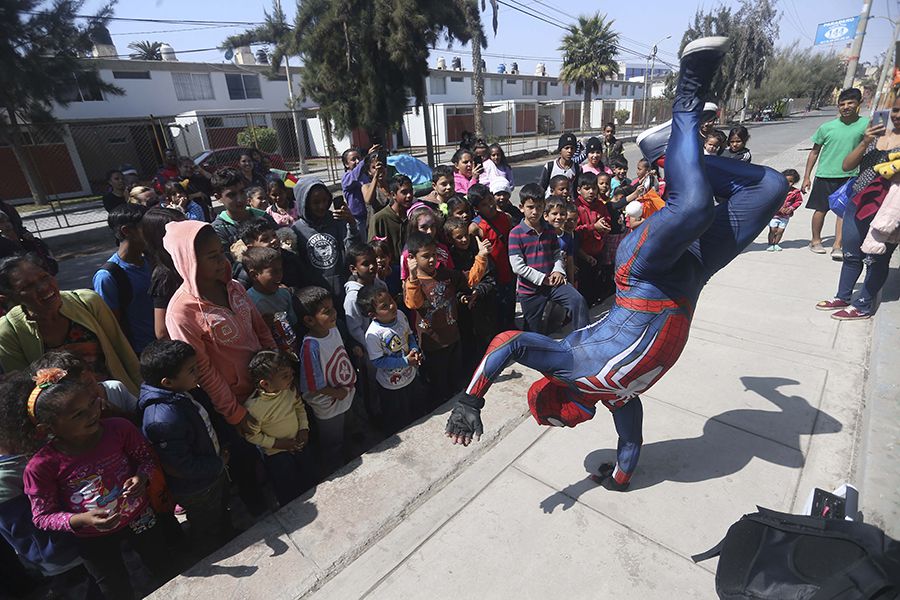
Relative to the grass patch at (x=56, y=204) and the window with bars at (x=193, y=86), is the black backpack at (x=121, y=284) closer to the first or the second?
the grass patch at (x=56, y=204)

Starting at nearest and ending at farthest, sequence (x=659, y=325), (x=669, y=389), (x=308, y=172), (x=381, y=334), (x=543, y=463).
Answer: (x=659, y=325) → (x=543, y=463) → (x=381, y=334) → (x=669, y=389) → (x=308, y=172)

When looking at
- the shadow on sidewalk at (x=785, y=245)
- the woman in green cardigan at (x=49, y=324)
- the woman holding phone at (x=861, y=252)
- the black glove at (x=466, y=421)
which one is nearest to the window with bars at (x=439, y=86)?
the shadow on sidewalk at (x=785, y=245)

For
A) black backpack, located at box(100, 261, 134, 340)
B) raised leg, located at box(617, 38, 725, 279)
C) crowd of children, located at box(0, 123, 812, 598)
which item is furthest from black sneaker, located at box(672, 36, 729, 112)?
black backpack, located at box(100, 261, 134, 340)

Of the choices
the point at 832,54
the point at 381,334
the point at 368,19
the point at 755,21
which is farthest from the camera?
the point at 832,54

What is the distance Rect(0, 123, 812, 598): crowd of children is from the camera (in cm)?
186

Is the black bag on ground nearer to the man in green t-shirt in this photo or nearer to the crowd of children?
the crowd of children

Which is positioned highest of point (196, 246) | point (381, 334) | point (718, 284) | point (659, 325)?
point (196, 246)

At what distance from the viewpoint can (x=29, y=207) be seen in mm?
15219

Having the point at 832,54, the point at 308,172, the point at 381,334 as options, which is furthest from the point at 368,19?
the point at 832,54

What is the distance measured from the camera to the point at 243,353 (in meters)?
2.44

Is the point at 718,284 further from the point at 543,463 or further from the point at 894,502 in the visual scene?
the point at 543,463

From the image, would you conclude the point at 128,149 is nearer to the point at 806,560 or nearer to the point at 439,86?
the point at 439,86

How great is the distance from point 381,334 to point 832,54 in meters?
74.3

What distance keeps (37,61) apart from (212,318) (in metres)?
16.4
